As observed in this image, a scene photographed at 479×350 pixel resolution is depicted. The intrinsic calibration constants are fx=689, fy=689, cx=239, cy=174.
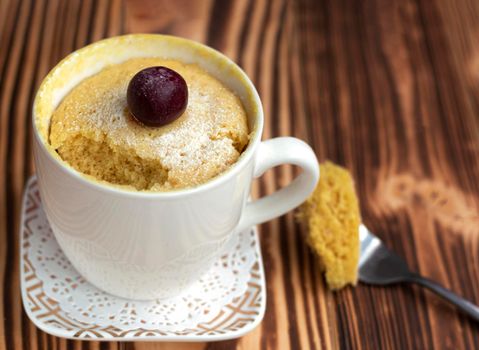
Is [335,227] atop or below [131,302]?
atop

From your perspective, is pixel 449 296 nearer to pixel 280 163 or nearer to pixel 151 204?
pixel 280 163

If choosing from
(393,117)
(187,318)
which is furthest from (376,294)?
(393,117)

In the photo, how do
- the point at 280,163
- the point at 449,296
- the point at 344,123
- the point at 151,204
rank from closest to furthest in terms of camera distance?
1. the point at 151,204
2. the point at 280,163
3. the point at 449,296
4. the point at 344,123

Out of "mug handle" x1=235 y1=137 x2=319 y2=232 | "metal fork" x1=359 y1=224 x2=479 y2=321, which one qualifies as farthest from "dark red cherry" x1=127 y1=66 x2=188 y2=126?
"metal fork" x1=359 y1=224 x2=479 y2=321

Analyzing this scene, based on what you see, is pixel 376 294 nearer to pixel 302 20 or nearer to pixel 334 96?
pixel 334 96

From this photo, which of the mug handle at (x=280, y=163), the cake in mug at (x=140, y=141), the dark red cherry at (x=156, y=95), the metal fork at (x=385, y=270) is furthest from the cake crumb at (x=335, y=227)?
the dark red cherry at (x=156, y=95)

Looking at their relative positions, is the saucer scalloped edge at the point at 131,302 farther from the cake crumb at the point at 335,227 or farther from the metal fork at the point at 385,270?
the metal fork at the point at 385,270

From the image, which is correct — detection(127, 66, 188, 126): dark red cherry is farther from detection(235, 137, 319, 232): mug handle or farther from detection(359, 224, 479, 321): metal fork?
detection(359, 224, 479, 321): metal fork

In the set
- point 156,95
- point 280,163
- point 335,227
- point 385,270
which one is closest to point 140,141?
point 156,95
